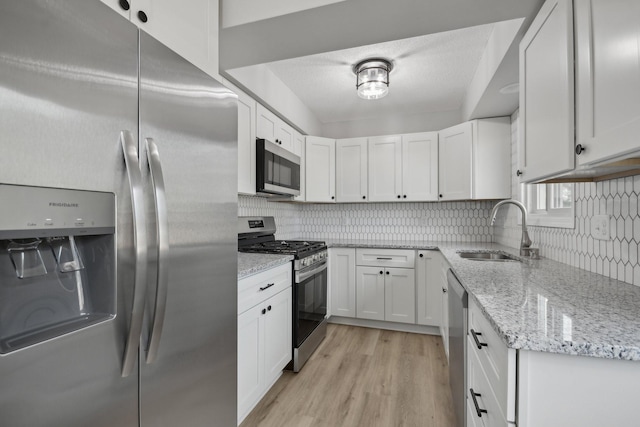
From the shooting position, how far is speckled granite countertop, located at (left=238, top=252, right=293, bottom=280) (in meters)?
1.68

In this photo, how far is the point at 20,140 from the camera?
62 cm

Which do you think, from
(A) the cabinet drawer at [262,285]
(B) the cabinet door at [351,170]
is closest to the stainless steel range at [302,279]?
(A) the cabinet drawer at [262,285]

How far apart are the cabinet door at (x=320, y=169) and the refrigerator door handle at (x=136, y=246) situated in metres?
2.75

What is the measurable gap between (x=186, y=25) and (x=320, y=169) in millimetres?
2383

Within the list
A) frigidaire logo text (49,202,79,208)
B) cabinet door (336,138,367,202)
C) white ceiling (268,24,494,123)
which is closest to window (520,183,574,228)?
white ceiling (268,24,494,123)

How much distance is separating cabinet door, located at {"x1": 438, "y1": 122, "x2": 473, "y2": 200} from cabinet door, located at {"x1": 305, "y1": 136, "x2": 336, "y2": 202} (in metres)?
1.22

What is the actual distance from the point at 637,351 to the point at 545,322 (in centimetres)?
19

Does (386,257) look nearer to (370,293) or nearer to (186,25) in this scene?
(370,293)

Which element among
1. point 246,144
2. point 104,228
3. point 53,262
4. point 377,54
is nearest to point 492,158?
point 377,54

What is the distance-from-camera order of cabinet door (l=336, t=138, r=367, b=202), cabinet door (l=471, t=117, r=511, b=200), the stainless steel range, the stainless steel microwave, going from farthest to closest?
cabinet door (l=336, t=138, r=367, b=202) < cabinet door (l=471, t=117, r=511, b=200) < the stainless steel microwave < the stainless steel range

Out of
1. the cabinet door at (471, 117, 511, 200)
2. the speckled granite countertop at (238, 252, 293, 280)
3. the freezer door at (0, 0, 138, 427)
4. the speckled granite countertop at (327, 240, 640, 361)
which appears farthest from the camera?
the cabinet door at (471, 117, 511, 200)

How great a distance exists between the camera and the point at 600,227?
4.93ft

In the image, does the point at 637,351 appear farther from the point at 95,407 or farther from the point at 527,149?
the point at 95,407

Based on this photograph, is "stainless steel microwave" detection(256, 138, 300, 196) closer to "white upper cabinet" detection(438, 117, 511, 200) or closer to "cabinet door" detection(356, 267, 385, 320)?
"cabinet door" detection(356, 267, 385, 320)
